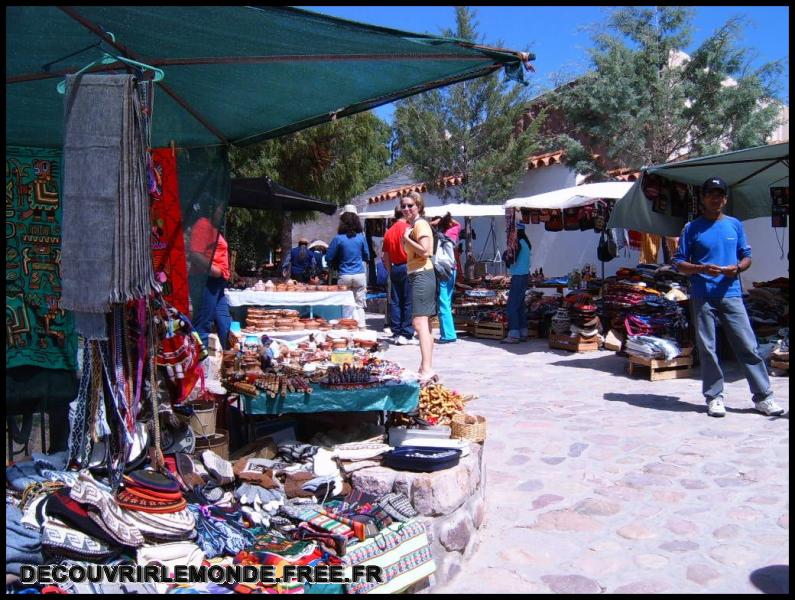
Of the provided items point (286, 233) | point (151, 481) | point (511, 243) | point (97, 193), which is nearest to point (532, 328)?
point (511, 243)

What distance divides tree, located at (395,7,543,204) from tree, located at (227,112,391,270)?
1209 mm

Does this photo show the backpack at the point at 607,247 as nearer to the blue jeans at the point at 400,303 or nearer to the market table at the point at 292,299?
the blue jeans at the point at 400,303

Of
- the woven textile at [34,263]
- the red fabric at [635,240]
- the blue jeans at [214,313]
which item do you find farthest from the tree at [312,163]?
the woven textile at [34,263]

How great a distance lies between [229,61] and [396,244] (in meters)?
6.39

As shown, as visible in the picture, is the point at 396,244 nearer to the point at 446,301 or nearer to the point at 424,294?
the point at 446,301

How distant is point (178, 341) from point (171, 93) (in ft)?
5.49

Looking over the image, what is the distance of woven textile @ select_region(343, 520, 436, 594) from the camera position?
10.7 ft

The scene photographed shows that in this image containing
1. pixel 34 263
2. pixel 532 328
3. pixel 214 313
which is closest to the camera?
pixel 34 263

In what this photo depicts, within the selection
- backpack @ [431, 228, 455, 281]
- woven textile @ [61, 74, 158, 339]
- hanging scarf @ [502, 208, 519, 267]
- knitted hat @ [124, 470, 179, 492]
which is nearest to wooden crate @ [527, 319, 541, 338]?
hanging scarf @ [502, 208, 519, 267]

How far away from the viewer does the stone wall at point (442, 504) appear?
3633 millimetres

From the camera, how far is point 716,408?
243 inches

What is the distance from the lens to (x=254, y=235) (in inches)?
772

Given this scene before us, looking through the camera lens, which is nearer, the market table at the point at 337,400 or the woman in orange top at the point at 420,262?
the market table at the point at 337,400

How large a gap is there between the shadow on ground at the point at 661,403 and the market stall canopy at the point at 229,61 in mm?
4036
